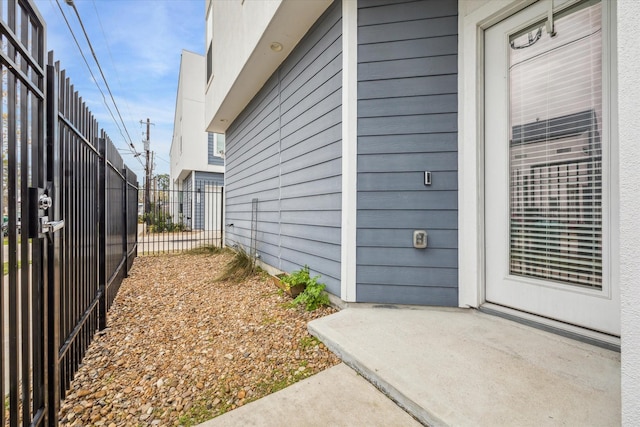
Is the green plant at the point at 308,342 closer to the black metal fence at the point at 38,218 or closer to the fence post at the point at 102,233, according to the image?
the black metal fence at the point at 38,218

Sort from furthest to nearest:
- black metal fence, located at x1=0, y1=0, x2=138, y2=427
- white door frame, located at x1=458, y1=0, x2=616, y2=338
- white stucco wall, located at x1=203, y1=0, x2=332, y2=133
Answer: white stucco wall, located at x1=203, y1=0, x2=332, y2=133
white door frame, located at x1=458, y1=0, x2=616, y2=338
black metal fence, located at x1=0, y1=0, x2=138, y2=427

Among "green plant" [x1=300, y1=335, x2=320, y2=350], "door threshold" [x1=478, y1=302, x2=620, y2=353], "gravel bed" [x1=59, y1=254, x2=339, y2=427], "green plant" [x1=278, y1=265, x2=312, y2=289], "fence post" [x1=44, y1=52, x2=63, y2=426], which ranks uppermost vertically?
"fence post" [x1=44, y1=52, x2=63, y2=426]

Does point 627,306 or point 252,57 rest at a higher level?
point 252,57

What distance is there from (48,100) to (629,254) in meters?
2.45

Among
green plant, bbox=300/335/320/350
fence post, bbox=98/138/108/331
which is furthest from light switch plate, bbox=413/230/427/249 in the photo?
fence post, bbox=98/138/108/331

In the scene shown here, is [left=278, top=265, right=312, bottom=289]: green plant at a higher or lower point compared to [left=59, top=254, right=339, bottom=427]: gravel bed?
higher

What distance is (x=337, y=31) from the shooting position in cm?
283

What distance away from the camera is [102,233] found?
2582 mm

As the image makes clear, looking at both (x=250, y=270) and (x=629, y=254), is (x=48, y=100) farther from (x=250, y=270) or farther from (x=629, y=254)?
(x=250, y=270)

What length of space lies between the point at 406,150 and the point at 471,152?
1.76 ft

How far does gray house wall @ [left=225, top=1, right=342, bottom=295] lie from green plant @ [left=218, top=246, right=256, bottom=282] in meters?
0.28

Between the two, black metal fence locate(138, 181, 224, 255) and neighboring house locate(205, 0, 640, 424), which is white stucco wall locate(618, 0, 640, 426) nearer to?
neighboring house locate(205, 0, 640, 424)

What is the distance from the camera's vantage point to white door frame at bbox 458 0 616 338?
2.42 m

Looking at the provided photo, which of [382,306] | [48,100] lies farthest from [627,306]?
[48,100]
